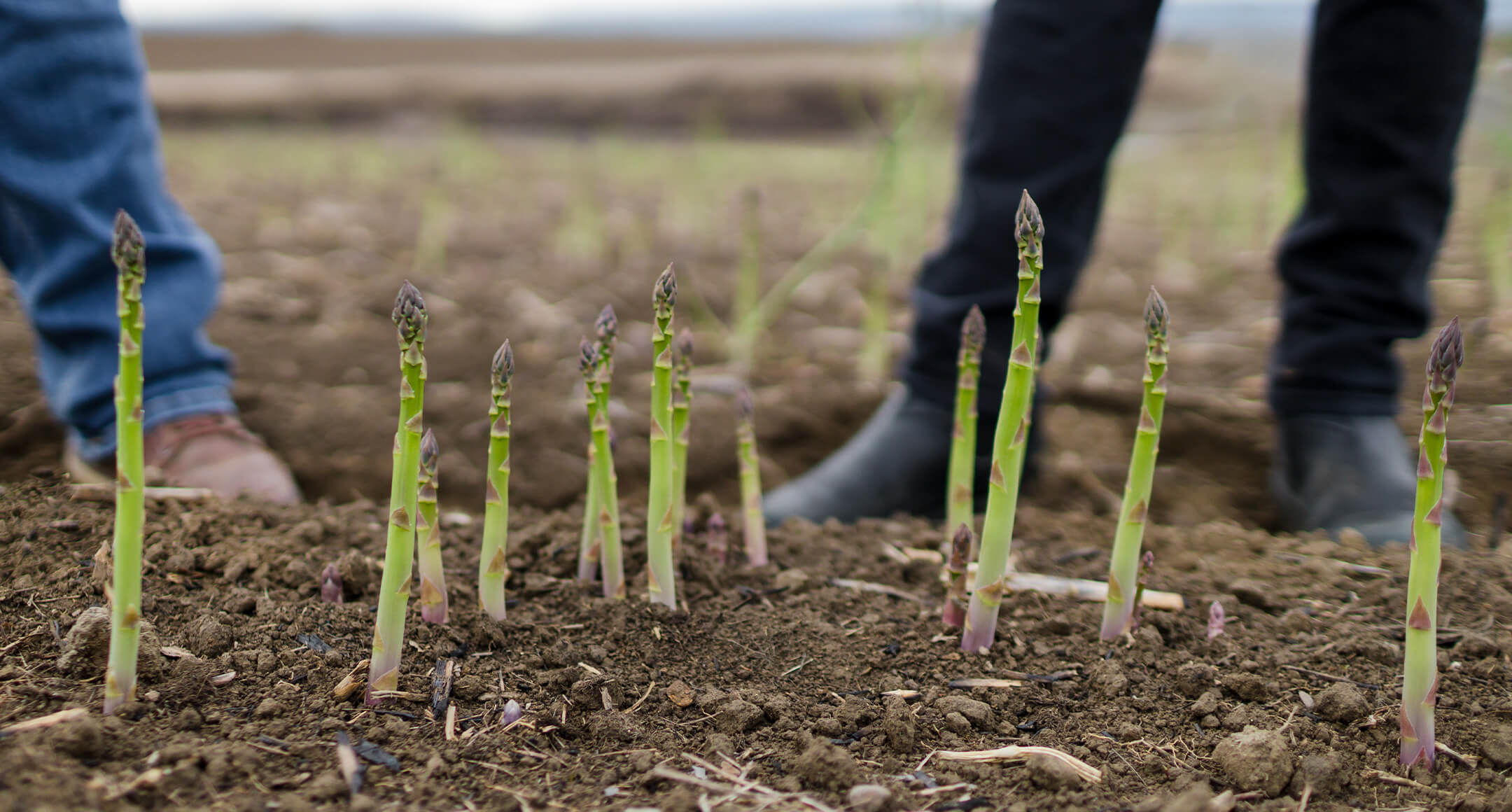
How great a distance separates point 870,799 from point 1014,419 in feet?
1.34

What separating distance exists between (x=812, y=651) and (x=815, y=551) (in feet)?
0.99

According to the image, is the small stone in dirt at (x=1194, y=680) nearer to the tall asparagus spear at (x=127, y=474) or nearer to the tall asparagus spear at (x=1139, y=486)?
the tall asparagus spear at (x=1139, y=486)

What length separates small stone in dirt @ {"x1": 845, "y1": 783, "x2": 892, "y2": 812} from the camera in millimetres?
815

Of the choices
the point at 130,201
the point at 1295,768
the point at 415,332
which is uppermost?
the point at 130,201

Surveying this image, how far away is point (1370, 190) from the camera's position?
1.64m

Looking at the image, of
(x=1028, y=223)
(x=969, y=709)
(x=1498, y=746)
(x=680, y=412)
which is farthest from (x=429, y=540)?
(x=1498, y=746)

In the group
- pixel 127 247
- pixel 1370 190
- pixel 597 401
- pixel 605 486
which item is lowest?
pixel 605 486

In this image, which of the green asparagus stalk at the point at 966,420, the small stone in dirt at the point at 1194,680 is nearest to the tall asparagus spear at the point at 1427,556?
the small stone in dirt at the point at 1194,680

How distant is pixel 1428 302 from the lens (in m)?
1.71

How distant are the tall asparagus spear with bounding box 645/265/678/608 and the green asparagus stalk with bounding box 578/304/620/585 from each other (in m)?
0.05

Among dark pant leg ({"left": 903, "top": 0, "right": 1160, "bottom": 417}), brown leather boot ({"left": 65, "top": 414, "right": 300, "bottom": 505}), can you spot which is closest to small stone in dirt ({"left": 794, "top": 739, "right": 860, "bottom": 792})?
dark pant leg ({"left": 903, "top": 0, "right": 1160, "bottom": 417})

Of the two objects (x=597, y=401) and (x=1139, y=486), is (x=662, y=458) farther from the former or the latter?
(x=1139, y=486)

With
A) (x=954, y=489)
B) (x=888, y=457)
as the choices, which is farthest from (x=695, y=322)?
(x=954, y=489)

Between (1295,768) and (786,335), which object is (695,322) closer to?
(786,335)
